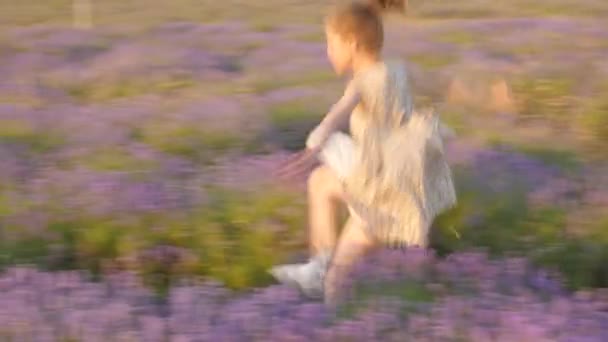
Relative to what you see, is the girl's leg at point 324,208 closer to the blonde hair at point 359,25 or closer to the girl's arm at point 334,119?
the girl's arm at point 334,119

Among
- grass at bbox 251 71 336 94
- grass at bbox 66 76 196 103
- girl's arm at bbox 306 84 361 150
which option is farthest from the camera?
grass at bbox 66 76 196 103

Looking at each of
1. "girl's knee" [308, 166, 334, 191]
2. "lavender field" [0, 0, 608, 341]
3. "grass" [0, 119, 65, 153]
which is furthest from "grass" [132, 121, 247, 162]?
"girl's knee" [308, 166, 334, 191]

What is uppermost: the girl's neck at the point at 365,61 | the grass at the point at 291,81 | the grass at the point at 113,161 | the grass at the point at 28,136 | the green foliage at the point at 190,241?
the girl's neck at the point at 365,61

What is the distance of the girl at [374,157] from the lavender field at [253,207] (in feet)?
0.94

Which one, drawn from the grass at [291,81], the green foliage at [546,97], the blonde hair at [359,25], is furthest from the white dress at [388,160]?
the grass at [291,81]

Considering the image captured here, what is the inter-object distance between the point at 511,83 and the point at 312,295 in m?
5.69

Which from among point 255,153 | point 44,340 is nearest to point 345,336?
point 44,340

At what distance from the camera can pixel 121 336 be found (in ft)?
12.2

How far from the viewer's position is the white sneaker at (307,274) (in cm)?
480

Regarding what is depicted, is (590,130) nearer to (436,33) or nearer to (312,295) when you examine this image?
(312,295)

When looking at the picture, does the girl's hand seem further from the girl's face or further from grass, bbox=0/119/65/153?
grass, bbox=0/119/65/153

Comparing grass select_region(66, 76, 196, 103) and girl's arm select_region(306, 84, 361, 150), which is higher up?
girl's arm select_region(306, 84, 361, 150)

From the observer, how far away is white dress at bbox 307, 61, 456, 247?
514 cm

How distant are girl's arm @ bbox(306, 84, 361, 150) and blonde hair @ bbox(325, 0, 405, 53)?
19 centimetres
